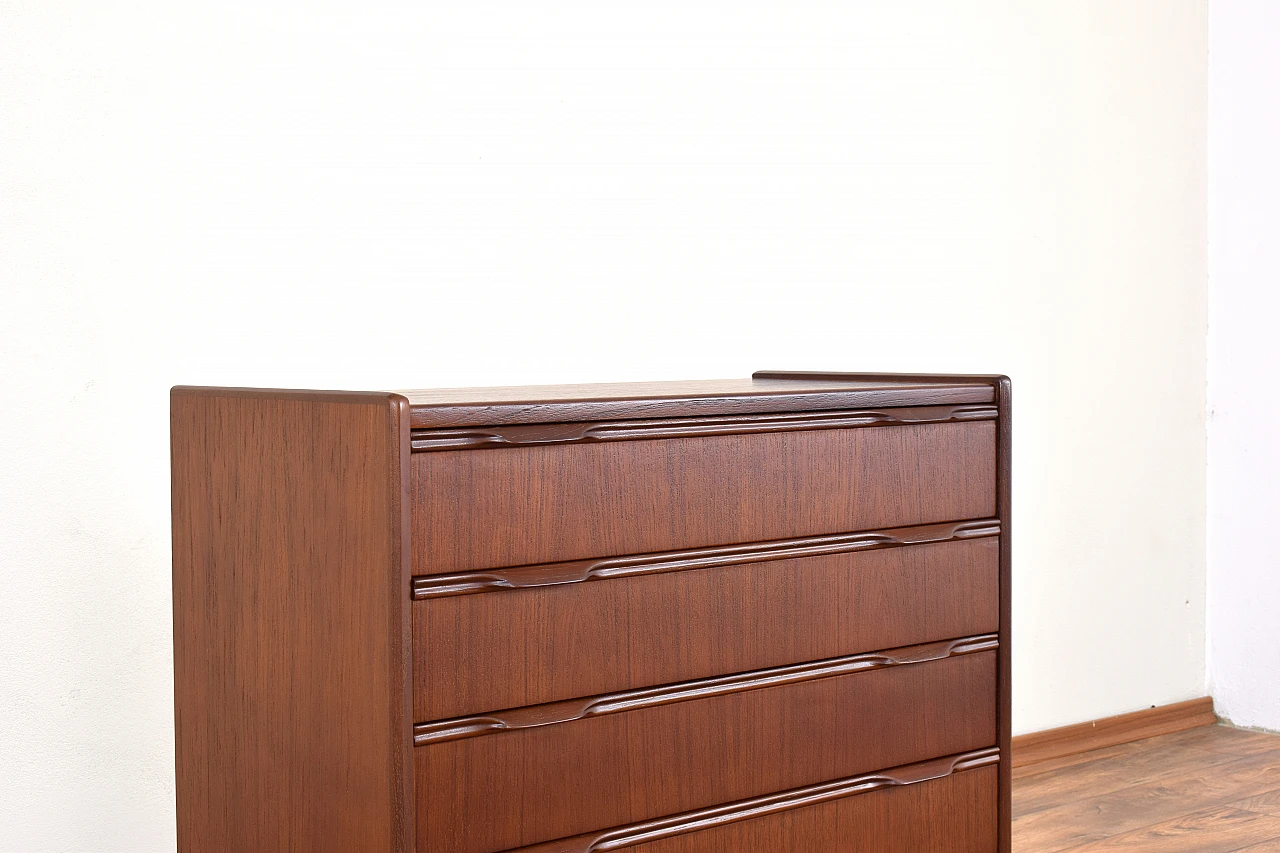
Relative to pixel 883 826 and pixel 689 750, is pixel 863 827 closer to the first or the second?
pixel 883 826

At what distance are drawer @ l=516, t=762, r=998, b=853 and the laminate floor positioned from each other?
0.54 metres

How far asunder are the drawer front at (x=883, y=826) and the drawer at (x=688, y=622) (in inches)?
8.3

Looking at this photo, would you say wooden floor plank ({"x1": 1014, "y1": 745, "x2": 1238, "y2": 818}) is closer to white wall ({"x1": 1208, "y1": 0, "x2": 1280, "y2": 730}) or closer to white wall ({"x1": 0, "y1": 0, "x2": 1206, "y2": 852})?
white wall ({"x1": 0, "y1": 0, "x2": 1206, "y2": 852})

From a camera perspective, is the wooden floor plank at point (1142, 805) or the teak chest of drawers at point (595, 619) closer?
the teak chest of drawers at point (595, 619)

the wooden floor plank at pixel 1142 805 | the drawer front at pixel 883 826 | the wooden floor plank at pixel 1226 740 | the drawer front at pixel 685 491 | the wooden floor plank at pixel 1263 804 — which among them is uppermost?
the drawer front at pixel 685 491

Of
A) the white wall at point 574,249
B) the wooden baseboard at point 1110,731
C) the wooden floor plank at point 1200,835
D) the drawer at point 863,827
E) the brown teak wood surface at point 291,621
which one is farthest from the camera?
the wooden baseboard at point 1110,731

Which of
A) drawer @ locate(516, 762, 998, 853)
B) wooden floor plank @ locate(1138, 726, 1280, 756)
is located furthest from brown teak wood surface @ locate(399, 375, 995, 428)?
wooden floor plank @ locate(1138, 726, 1280, 756)

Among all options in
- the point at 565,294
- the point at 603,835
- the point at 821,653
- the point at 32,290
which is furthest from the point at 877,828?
the point at 32,290

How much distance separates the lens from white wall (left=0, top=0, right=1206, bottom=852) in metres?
1.75

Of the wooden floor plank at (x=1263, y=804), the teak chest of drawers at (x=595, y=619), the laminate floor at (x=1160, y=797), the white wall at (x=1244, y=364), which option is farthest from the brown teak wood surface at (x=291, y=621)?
the white wall at (x=1244, y=364)

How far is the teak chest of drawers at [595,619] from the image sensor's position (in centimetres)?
140

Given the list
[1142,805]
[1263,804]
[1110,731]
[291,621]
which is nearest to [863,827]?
[291,621]

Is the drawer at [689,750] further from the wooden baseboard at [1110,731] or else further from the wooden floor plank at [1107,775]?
the wooden baseboard at [1110,731]

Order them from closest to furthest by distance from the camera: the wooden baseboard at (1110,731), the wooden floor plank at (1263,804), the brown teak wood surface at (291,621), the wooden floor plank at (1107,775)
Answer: the brown teak wood surface at (291,621) < the wooden floor plank at (1263,804) < the wooden floor plank at (1107,775) < the wooden baseboard at (1110,731)
